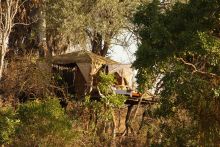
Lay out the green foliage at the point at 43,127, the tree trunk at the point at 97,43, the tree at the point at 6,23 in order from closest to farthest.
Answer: the green foliage at the point at 43,127, the tree at the point at 6,23, the tree trunk at the point at 97,43

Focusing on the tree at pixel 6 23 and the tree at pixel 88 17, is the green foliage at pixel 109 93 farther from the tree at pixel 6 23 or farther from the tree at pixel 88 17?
the tree at pixel 6 23

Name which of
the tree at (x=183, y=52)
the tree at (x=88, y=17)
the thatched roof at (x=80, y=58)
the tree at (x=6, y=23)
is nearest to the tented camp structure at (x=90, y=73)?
the thatched roof at (x=80, y=58)

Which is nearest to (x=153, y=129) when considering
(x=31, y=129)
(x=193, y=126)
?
(x=31, y=129)

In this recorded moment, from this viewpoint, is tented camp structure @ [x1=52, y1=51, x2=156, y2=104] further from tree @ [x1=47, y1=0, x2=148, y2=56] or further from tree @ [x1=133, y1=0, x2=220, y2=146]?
tree @ [x1=133, y1=0, x2=220, y2=146]

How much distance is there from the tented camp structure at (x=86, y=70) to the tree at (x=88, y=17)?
0.88 meters

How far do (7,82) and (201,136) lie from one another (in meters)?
10.5

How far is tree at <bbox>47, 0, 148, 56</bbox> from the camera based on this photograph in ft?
62.3

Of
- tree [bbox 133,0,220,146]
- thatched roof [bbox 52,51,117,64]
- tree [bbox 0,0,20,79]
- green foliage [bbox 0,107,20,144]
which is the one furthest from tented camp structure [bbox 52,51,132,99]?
tree [bbox 133,0,220,146]

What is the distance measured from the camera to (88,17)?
19.2m

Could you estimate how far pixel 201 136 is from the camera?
35.4 feet

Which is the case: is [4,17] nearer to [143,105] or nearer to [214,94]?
[143,105]

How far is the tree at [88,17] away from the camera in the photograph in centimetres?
1898

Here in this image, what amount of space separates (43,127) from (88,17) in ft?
22.3

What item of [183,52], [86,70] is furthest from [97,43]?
[183,52]
